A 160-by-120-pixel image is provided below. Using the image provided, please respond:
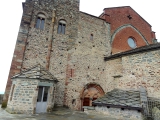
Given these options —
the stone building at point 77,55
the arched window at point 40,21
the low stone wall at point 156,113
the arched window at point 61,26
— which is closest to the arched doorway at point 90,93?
the stone building at point 77,55

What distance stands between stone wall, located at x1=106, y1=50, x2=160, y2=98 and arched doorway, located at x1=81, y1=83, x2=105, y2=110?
66.2 inches

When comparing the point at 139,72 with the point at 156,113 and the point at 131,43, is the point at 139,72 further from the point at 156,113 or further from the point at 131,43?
the point at 131,43

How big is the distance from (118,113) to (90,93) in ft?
13.9

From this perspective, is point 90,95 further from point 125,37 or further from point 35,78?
point 125,37

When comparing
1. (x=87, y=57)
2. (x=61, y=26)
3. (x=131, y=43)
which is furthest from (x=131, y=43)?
(x=61, y=26)

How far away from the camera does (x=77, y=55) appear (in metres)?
12.1

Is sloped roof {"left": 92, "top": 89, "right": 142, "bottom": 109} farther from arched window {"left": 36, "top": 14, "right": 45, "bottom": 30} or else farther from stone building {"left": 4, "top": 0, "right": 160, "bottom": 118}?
arched window {"left": 36, "top": 14, "right": 45, "bottom": 30}

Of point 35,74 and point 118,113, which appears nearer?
point 118,113

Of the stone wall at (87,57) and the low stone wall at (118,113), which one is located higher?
the stone wall at (87,57)

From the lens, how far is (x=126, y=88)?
408 inches

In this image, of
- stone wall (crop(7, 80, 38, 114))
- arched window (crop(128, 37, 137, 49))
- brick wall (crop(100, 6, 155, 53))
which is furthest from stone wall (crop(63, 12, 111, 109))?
arched window (crop(128, 37, 137, 49))

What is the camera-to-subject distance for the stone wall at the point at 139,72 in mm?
8836

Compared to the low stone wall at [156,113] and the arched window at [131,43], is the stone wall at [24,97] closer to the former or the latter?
the low stone wall at [156,113]

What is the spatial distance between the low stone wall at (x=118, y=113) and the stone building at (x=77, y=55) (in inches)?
95.8
